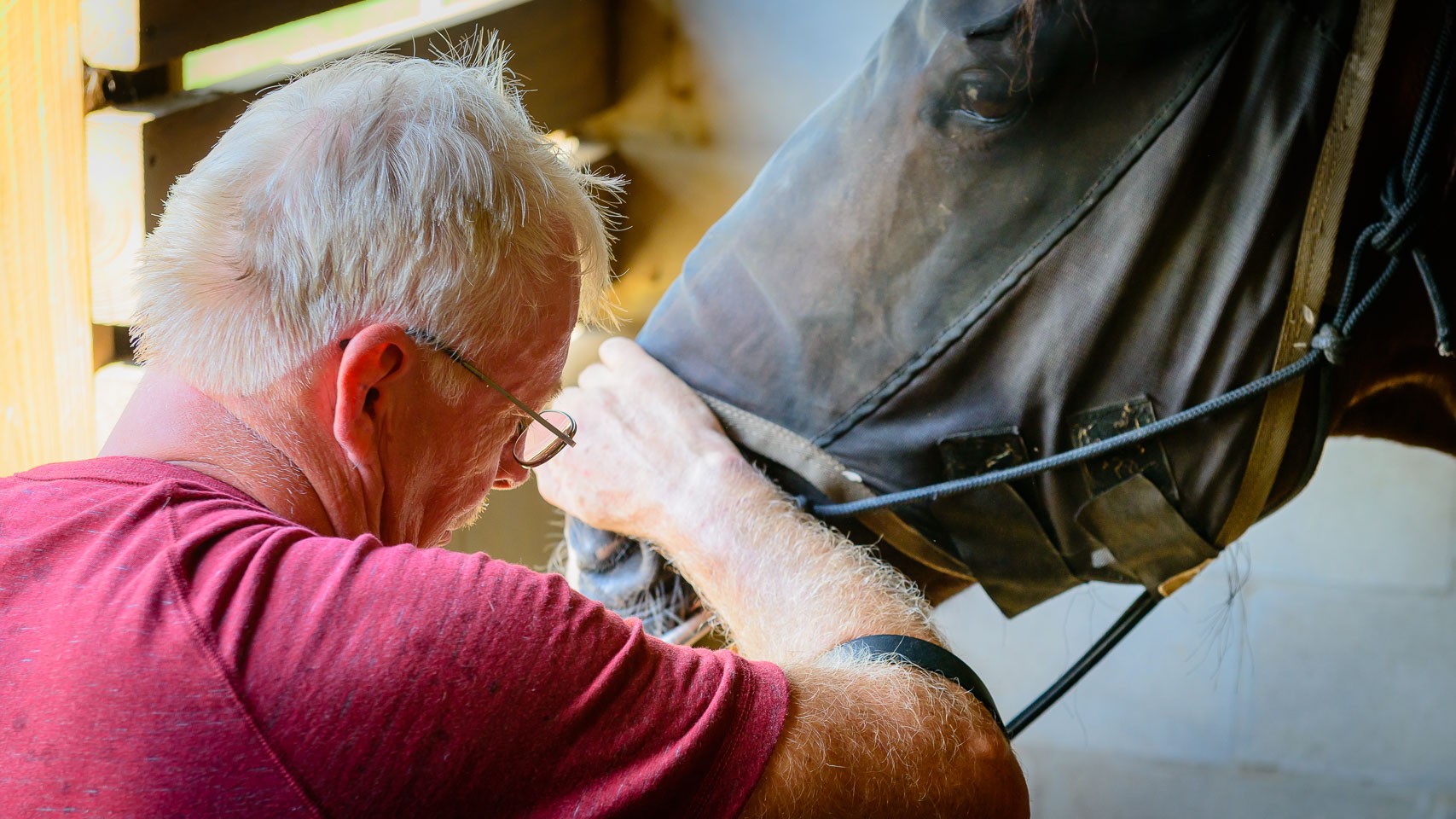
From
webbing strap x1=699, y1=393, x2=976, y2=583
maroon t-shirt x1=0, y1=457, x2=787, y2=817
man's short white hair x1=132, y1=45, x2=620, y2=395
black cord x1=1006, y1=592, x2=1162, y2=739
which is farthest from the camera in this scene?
black cord x1=1006, y1=592, x2=1162, y2=739

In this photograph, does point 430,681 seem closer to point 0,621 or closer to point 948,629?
point 0,621

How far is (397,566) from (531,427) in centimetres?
30

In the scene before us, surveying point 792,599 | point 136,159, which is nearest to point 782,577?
point 792,599

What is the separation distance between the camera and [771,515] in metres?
0.78

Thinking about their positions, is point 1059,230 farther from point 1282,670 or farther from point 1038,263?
point 1282,670

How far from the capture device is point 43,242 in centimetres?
86

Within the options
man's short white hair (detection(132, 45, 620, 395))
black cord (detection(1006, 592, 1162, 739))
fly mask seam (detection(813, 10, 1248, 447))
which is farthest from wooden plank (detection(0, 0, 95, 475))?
black cord (detection(1006, 592, 1162, 739))

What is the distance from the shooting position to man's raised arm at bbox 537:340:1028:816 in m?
0.59

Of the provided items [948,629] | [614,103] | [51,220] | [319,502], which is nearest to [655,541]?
[319,502]

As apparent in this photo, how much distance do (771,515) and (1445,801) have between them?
1898mm

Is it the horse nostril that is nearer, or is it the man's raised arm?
the man's raised arm

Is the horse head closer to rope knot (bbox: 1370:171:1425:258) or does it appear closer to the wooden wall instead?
rope knot (bbox: 1370:171:1425:258)

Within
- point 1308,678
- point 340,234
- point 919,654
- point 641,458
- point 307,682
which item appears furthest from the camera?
point 1308,678

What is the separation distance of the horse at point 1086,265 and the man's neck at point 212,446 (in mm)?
331
